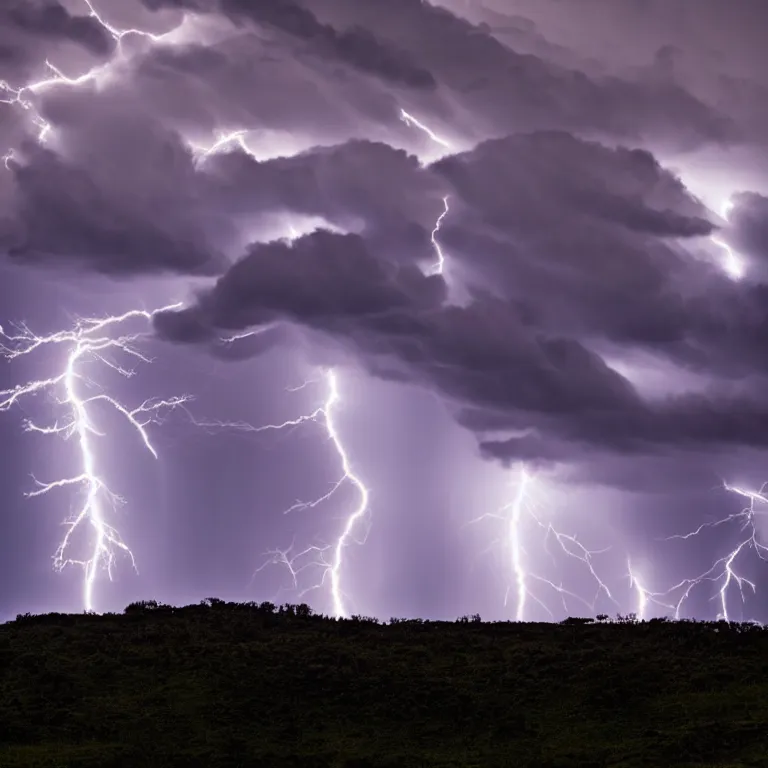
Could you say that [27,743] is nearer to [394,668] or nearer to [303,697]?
[303,697]

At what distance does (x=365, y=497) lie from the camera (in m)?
58.0

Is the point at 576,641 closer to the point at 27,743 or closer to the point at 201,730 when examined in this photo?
the point at 201,730

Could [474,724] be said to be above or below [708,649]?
below

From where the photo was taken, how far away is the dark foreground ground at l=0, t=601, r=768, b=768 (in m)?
27.4

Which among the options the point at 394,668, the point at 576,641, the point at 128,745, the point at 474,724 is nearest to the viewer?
the point at 128,745

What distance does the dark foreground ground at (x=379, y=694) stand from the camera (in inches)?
1078

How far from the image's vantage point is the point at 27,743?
28484mm

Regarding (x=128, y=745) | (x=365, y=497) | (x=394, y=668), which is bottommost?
(x=128, y=745)

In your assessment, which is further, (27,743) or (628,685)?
(628,685)

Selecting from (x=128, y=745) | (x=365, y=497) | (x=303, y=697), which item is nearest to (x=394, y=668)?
(x=303, y=697)

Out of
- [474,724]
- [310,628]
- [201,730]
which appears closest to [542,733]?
[474,724]

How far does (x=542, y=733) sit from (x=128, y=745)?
9.21m

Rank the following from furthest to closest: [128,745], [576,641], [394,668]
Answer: [576,641] → [394,668] → [128,745]

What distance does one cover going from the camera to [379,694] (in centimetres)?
3153
